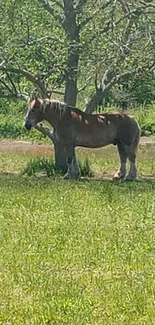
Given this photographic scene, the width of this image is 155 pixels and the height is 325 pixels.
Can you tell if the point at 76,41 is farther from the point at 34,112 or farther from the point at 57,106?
the point at 34,112

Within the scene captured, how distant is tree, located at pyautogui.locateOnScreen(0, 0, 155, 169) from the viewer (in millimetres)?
13133

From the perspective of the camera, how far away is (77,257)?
6223 millimetres

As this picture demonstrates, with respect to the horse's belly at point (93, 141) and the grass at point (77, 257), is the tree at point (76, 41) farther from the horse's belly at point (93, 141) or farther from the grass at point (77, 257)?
the grass at point (77, 257)

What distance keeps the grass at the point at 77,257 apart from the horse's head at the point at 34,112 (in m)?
3.36

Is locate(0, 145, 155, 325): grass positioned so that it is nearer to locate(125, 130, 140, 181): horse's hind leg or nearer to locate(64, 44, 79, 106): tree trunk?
locate(125, 130, 140, 181): horse's hind leg

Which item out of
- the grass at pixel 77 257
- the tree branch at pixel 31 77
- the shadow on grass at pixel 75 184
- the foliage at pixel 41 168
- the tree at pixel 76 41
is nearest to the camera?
the grass at pixel 77 257

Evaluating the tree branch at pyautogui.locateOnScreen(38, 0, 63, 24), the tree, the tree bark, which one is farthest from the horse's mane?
the tree branch at pyautogui.locateOnScreen(38, 0, 63, 24)

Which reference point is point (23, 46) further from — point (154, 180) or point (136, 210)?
point (136, 210)

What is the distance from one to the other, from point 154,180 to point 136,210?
15.7 feet

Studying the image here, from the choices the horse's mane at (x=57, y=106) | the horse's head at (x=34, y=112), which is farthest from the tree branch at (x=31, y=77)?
the horse's mane at (x=57, y=106)

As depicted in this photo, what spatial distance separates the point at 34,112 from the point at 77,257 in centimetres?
774

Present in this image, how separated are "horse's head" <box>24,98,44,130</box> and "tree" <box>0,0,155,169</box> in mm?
557

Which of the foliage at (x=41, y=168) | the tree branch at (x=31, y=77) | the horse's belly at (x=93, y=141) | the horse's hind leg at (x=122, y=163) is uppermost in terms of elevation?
the tree branch at (x=31, y=77)

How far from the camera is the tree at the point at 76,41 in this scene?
517 inches
